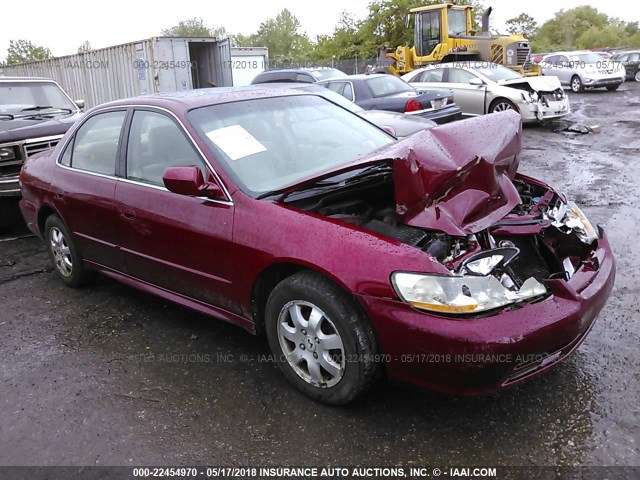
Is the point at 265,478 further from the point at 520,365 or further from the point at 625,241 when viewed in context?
the point at 625,241

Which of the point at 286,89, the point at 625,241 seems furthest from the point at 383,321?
the point at 625,241

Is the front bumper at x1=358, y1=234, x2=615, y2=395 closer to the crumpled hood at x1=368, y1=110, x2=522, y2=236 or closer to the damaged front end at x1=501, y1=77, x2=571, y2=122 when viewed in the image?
the crumpled hood at x1=368, y1=110, x2=522, y2=236

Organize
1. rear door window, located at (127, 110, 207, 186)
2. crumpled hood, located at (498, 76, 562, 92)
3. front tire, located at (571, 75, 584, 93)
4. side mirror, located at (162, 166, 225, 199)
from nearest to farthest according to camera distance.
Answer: side mirror, located at (162, 166, 225, 199)
rear door window, located at (127, 110, 207, 186)
crumpled hood, located at (498, 76, 562, 92)
front tire, located at (571, 75, 584, 93)

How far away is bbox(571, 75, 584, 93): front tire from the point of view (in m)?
22.2

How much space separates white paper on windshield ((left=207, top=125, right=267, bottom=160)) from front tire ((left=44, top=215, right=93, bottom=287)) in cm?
189

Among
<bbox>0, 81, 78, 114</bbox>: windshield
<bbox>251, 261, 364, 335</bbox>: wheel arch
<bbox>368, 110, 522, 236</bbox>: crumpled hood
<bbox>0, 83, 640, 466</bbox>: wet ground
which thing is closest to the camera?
<bbox>0, 83, 640, 466</bbox>: wet ground

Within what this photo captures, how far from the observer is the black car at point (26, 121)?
6.30 m

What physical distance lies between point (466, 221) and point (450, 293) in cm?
50

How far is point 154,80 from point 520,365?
14.4m

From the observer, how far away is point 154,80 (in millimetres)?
14891

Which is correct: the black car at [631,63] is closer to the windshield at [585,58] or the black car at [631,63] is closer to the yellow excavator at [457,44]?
the windshield at [585,58]

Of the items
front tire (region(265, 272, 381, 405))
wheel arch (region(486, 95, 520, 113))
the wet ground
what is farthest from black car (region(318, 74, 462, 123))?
front tire (region(265, 272, 381, 405))

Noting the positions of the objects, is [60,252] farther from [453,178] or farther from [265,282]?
[453,178]

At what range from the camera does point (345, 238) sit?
106 inches
